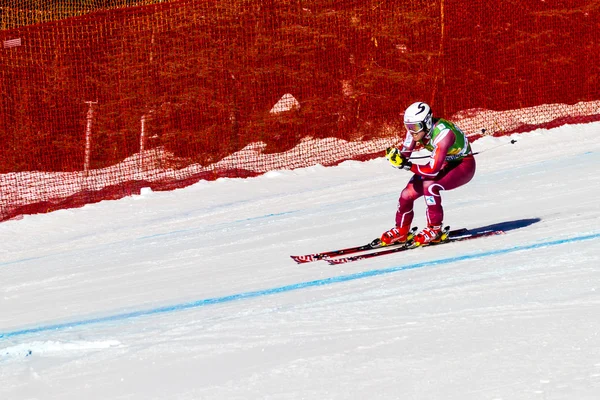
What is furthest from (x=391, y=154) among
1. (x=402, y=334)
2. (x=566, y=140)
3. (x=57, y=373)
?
(x=566, y=140)

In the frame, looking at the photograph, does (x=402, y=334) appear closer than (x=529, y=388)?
No

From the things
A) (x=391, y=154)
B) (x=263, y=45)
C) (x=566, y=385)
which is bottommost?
(x=566, y=385)

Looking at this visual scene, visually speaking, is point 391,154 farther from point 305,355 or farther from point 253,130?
point 253,130

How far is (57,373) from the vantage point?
6.36 meters

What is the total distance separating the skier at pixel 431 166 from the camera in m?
8.60

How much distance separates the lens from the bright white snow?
218 inches

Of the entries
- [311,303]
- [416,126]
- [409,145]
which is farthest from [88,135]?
[311,303]

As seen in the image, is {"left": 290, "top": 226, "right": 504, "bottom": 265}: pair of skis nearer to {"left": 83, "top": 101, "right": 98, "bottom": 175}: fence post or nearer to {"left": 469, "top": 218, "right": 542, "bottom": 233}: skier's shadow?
{"left": 469, "top": 218, "right": 542, "bottom": 233}: skier's shadow

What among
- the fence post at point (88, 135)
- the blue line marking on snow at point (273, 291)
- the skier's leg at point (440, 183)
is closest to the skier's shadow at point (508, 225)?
the skier's leg at point (440, 183)

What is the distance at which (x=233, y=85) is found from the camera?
1667cm

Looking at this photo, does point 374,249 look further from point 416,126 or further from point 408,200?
point 416,126

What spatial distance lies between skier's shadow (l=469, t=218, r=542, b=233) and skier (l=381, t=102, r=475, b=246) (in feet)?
2.71

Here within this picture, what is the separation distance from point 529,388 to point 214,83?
40.2 ft

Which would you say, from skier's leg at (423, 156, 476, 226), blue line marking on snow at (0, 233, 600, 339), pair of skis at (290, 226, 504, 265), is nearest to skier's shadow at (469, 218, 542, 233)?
pair of skis at (290, 226, 504, 265)
